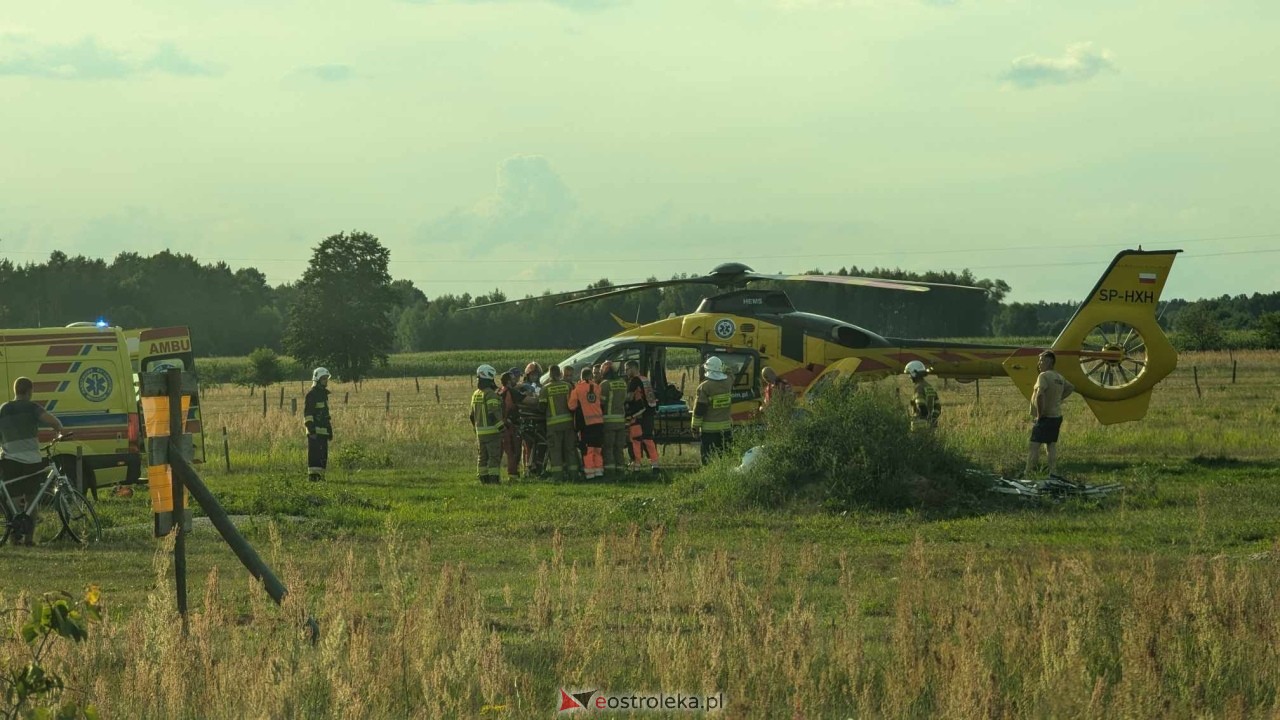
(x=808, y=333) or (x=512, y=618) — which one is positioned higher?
(x=808, y=333)

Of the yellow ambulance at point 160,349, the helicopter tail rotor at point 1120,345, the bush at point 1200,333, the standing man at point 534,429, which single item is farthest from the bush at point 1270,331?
the yellow ambulance at point 160,349

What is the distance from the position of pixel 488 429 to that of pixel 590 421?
58.5 inches

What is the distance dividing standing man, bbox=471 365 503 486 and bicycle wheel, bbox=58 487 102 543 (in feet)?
19.8

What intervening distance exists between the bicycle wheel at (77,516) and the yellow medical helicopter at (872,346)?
30.2 feet

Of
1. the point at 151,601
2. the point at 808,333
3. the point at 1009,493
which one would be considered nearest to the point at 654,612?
the point at 151,601

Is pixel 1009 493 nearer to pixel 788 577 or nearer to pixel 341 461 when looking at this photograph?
pixel 788 577

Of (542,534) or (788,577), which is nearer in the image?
(788,577)

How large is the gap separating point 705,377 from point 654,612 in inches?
462

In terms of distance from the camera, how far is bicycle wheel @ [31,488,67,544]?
14008 millimetres

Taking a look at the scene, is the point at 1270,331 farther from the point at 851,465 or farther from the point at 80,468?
the point at 80,468

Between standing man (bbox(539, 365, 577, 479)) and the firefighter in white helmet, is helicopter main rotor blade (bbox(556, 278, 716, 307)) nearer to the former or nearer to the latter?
standing man (bbox(539, 365, 577, 479))

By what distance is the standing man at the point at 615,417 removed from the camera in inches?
794

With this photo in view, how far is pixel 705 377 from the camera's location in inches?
786

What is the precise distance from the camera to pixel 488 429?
19406 millimetres
